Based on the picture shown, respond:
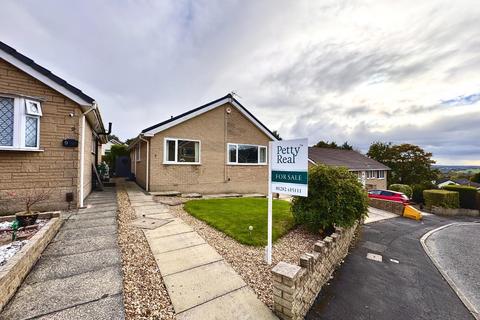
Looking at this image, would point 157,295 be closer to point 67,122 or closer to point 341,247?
point 341,247

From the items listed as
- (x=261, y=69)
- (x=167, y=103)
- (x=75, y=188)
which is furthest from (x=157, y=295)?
(x=167, y=103)

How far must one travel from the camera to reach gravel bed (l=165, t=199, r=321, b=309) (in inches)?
130

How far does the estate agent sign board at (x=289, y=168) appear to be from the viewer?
3607 mm

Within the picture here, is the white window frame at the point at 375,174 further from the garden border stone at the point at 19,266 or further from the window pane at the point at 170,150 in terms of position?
the garden border stone at the point at 19,266

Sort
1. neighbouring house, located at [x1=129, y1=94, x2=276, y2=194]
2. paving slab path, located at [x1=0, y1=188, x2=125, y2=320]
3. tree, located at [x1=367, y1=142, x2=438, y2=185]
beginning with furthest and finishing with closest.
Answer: tree, located at [x1=367, y1=142, x2=438, y2=185] → neighbouring house, located at [x1=129, y1=94, x2=276, y2=194] → paving slab path, located at [x1=0, y1=188, x2=125, y2=320]

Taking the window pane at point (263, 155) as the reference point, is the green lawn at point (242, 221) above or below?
below

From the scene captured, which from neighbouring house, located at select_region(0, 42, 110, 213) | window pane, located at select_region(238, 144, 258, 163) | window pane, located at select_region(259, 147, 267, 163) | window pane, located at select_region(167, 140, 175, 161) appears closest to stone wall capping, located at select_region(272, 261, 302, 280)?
neighbouring house, located at select_region(0, 42, 110, 213)

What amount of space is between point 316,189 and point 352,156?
32841 millimetres

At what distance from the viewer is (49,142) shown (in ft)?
20.3

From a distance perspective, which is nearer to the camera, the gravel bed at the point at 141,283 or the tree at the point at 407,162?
the gravel bed at the point at 141,283

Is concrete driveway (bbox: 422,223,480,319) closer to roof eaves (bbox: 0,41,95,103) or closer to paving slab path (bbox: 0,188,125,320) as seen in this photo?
paving slab path (bbox: 0,188,125,320)

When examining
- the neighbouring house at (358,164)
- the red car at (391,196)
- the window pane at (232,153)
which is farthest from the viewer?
the neighbouring house at (358,164)

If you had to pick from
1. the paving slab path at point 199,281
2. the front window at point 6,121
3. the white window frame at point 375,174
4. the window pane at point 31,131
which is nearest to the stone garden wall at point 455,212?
the white window frame at point 375,174

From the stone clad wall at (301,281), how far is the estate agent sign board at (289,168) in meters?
0.88
